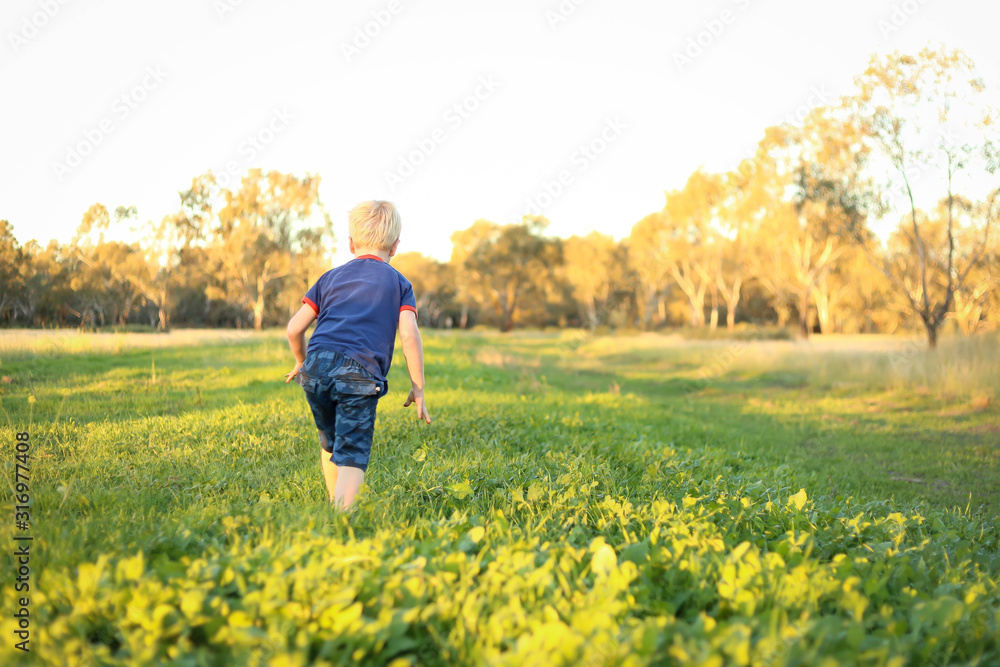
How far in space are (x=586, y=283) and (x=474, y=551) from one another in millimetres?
53158

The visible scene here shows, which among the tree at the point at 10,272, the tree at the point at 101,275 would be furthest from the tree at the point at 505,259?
the tree at the point at 10,272

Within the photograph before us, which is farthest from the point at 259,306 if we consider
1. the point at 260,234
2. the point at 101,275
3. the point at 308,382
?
the point at 308,382

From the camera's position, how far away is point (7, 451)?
393cm

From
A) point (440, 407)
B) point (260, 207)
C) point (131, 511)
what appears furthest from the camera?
point (260, 207)

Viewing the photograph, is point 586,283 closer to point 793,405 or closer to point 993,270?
point 993,270

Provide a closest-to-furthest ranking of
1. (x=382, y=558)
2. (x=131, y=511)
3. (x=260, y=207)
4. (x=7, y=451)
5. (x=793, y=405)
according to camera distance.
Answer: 1. (x=382, y=558)
2. (x=131, y=511)
3. (x=7, y=451)
4. (x=793, y=405)
5. (x=260, y=207)

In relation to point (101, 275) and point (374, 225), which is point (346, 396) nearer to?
point (374, 225)

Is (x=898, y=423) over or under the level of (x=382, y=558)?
under

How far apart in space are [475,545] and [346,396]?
44.9 inches

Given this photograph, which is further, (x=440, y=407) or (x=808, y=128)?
(x=808, y=128)

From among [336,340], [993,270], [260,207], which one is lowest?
[336,340]

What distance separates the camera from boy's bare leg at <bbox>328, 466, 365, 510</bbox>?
10.0 feet

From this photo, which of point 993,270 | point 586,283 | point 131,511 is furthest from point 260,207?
point 993,270

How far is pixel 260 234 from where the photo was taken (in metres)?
35.4
